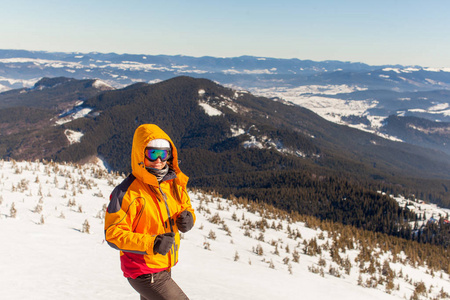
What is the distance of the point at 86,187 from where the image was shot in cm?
2309

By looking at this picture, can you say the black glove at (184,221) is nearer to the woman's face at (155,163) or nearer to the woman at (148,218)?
the woman at (148,218)

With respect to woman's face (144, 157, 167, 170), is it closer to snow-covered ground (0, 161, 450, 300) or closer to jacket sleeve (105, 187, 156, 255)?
jacket sleeve (105, 187, 156, 255)

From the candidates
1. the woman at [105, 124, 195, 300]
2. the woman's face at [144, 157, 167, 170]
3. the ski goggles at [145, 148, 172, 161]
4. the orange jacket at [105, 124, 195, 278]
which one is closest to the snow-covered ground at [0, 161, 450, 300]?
the woman at [105, 124, 195, 300]

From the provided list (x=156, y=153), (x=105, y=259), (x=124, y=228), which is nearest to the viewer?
(x=124, y=228)

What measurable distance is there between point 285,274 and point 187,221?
11.7 metres

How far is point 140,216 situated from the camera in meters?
4.96

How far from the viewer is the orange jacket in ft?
15.2

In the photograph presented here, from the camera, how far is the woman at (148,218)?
4.64 meters

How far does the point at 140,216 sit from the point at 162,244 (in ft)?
2.34

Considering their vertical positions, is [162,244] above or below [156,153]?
below

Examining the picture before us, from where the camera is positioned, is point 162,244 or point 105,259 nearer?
point 162,244

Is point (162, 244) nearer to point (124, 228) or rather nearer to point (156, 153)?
point (124, 228)

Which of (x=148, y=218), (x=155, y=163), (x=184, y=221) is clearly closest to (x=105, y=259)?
(x=148, y=218)

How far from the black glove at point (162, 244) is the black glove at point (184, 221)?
0.53 metres
